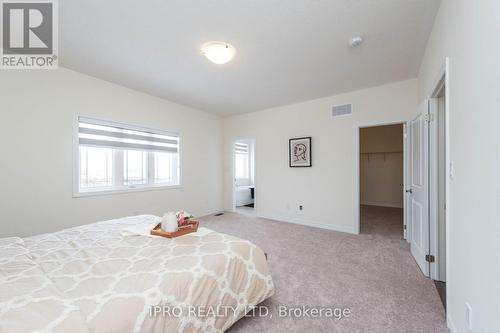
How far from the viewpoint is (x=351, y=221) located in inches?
150

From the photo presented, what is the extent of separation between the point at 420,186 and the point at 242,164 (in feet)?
17.9

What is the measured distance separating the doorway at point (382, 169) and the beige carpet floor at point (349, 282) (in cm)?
278

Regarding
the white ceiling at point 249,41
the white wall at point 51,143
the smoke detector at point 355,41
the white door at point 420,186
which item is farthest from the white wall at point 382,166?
the white wall at point 51,143

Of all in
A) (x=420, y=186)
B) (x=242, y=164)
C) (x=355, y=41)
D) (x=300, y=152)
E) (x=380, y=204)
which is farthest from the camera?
(x=242, y=164)

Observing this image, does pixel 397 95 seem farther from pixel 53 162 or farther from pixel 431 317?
pixel 53 162

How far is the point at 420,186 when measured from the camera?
2455 millimetres

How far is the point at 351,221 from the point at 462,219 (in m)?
2.56

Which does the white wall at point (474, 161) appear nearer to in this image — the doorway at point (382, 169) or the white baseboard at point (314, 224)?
A: the white baseboard at point (314, 224)

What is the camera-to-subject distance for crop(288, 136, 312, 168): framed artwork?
432 cm

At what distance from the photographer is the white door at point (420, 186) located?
2275 millimetres

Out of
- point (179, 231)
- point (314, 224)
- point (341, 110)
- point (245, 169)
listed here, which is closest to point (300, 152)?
point (341, 110)

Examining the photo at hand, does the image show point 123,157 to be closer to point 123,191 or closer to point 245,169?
point 123,191

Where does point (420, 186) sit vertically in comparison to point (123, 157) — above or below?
below

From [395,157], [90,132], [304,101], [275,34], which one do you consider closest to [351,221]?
[304,101]
